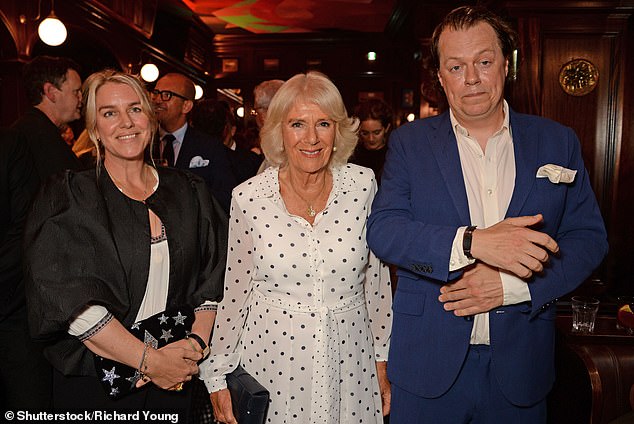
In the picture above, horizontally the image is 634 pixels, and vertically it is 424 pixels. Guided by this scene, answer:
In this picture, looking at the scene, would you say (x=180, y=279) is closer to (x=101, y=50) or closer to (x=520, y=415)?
(x=520, y=415)

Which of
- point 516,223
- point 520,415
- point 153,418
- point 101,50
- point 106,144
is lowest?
point 153,418

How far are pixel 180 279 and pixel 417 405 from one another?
94 centimetres

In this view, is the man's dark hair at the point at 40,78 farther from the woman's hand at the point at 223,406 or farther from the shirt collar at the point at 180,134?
the woman's hand at the point at 223,406

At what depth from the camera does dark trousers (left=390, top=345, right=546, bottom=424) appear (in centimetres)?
170

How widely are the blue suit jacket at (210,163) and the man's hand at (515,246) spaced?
213 centimetres

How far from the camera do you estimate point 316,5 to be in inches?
371

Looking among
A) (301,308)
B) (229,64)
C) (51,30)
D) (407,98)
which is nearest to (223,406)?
(301,308)

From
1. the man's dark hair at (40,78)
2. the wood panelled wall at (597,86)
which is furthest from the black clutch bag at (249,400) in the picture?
the wood panelled wall at (597,86)

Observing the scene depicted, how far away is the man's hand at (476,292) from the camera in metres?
1.64

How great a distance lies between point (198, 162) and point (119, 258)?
166cm

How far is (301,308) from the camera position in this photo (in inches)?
78.6

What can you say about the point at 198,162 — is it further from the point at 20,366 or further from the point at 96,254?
the point at 96,254

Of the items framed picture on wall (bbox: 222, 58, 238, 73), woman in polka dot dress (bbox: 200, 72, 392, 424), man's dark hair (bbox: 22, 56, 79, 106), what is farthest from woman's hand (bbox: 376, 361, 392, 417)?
framed picture on wall (bbox: 222, 58, 238, 73)

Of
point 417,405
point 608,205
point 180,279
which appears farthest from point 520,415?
point 608,205
